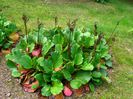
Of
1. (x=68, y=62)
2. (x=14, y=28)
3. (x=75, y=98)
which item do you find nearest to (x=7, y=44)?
(x=14, y=28)

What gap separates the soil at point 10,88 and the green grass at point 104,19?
1.13 m

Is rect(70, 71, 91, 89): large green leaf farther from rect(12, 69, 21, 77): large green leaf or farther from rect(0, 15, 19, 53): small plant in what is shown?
rect(0, 15, 19, 53): small plant

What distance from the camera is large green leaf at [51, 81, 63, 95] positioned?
5379 mm

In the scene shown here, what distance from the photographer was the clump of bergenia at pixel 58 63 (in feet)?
18.2

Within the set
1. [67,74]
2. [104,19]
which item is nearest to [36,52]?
[67,74]

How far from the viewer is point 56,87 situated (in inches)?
215

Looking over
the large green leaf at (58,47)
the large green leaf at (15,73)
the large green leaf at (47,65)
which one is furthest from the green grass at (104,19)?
the large green leaf at (15,73)

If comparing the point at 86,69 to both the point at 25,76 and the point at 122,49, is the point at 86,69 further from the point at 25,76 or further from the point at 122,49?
the point at 122,49

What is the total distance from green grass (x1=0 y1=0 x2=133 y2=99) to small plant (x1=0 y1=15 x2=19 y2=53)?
92 cm

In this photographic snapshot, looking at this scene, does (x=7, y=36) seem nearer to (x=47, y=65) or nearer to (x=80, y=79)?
(x=47, y=65)

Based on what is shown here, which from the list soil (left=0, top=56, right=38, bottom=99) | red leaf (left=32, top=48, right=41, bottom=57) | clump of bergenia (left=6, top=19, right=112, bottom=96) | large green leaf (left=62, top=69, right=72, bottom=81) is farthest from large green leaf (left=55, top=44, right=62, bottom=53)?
soil (left=0, top=56, right=38, bottom=99)

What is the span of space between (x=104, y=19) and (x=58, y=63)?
402 cm

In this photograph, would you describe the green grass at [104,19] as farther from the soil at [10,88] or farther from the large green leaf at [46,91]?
the soil at [10,88]

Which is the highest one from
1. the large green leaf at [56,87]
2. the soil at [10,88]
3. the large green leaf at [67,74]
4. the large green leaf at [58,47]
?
the large green leaf at [58,47]
